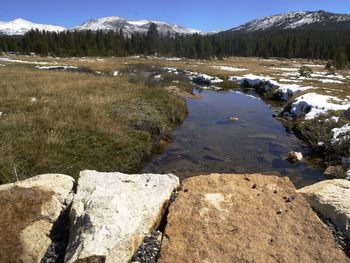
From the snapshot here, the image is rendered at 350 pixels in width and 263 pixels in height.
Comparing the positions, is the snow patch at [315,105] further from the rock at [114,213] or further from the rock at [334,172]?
the rock at [114,213]

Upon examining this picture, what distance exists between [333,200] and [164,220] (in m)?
3.51

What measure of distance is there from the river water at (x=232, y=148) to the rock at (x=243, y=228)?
18.8 feet

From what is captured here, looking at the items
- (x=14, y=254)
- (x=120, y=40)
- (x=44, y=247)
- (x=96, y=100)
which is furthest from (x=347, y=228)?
(x=120, y=40)

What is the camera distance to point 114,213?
5.56 metres

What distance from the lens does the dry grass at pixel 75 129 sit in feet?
33.1

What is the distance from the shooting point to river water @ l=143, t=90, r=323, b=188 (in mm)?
13617

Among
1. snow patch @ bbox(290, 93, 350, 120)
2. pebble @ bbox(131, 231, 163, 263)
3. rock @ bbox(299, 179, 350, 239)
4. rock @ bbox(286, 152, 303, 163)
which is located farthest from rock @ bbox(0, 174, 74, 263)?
snow patch @ bbox(290, 93, 350, 120)

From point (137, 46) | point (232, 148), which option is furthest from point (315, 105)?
point (137, 46)

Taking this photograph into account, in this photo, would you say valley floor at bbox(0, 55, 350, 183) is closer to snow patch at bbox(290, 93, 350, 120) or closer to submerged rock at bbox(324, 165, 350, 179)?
snow patch at bbox(290, 93, 350, 120)

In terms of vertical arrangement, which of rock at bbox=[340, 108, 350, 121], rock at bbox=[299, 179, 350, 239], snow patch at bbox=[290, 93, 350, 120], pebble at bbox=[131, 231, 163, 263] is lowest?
snow patch at bbox=[290, 93, 350, 120]

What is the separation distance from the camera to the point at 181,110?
23109mm

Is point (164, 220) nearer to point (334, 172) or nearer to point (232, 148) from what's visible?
point (334, 172)

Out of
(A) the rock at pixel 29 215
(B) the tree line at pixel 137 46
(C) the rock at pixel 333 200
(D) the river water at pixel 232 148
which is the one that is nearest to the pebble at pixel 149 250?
(A) the rock at pixel 29 215

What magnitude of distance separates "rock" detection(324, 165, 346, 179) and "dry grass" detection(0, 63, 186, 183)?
7.60 m
